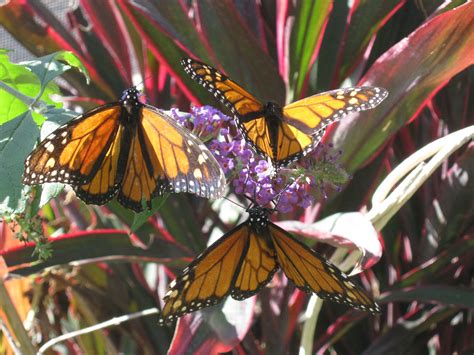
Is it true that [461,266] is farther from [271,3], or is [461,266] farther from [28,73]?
[28,73]

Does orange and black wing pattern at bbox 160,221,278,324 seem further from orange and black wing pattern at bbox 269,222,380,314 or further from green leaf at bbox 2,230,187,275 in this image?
green leaf at bbox 2,230,187,275

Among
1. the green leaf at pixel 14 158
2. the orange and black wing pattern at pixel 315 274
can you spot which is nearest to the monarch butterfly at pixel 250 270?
the orange and black wing pattern at pixel 315 274

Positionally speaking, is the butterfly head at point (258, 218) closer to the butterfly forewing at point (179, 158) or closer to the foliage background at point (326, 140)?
the butterfly forewing at point (179, 158)

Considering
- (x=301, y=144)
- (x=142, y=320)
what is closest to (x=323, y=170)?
(x=301, y=144)

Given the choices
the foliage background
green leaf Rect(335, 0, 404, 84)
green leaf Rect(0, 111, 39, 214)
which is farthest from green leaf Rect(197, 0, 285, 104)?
green leaf Rect(0, 111, 39, 214)

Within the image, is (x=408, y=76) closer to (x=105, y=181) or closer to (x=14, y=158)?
(x=105, y=181)

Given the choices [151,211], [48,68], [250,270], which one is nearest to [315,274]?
[250,270]

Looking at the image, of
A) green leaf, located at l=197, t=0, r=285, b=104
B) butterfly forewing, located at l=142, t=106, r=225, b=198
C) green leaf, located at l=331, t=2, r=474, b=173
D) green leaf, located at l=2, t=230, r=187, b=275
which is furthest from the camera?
green leaf, located at l=197, t=0, r=285, b=104
